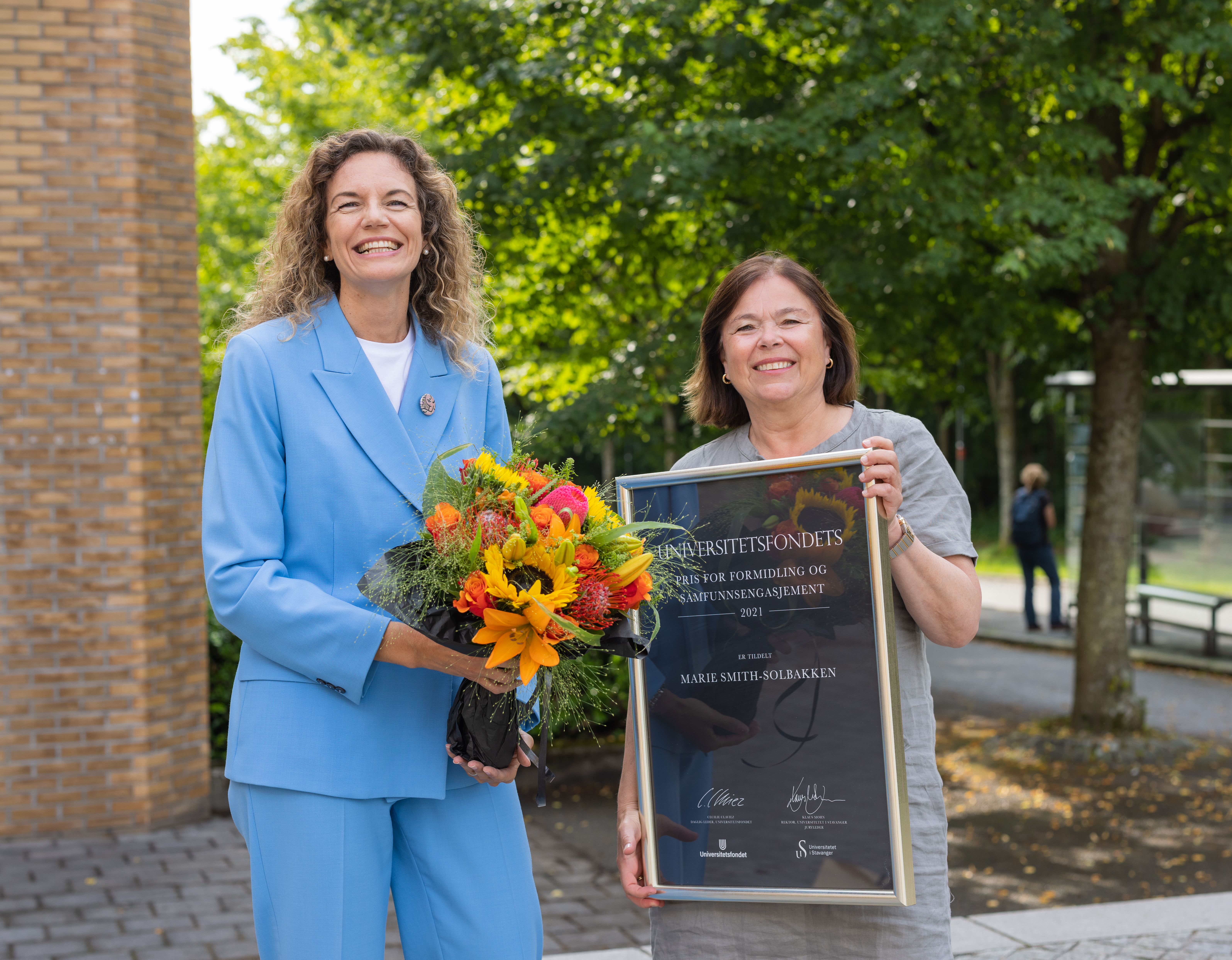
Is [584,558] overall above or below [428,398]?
below

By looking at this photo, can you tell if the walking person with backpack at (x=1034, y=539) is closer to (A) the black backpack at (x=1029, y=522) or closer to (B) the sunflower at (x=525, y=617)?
(A) the black backpack at (x=1029, y=522)

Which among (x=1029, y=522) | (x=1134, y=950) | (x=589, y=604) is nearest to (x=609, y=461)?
(x=1029, y=522)

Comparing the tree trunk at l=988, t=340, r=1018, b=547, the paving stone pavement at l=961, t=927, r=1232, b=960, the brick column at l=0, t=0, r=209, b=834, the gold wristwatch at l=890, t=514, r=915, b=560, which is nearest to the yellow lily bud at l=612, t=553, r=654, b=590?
the gold wristwatch at l=890, t=514, r=915, b=560

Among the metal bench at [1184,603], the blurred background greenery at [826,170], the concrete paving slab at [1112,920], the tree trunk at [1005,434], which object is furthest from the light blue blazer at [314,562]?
the tree trunk at [1005,434]

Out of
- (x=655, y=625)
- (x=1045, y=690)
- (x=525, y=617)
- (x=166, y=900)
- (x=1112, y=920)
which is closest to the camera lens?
(x=525, y=617)

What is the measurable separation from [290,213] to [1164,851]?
6472 millimetres

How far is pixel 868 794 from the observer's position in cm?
221

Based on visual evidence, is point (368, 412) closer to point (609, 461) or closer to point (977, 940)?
point (977, 940)

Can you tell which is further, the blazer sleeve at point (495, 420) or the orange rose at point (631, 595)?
the blazer sleeve at point (495, 420)

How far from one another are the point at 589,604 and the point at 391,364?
779mm

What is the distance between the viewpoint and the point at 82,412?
6.59 m

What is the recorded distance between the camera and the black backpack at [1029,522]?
54.9ft

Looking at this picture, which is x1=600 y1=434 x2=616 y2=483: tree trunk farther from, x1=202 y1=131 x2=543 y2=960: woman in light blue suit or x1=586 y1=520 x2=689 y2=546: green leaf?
x1=586 y1=520 x2=689 y2=546: green leaf
